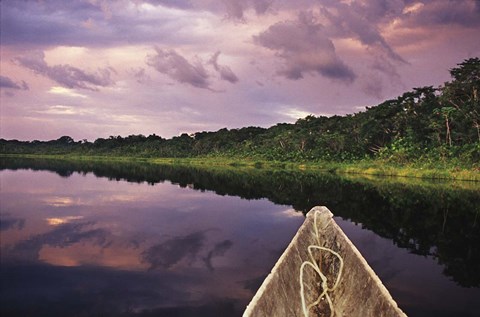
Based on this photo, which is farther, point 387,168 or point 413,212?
point 387,168

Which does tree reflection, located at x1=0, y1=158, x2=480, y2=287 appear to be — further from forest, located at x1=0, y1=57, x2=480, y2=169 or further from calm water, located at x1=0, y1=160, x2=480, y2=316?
forest, located at x1=0, y1=57, x2=480, y2=169

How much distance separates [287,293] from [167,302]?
11.5 ft

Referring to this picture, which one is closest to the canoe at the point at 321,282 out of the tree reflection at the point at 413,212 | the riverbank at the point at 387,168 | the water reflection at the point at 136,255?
the water reflection at the point at 136,255

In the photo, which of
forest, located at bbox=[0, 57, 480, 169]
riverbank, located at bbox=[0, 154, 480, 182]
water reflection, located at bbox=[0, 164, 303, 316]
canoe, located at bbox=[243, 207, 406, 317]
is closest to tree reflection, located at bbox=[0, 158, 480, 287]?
water reflection, located at bbox=[0, 164, 303, 316]

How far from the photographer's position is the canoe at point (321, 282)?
4004 mm

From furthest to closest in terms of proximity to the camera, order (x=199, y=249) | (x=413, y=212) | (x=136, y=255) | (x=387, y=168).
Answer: (x=387, y=168), (x=413, y=212), (x=199, y=249), (x=136, y=255)

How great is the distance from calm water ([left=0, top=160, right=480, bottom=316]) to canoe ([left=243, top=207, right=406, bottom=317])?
2.29 meters

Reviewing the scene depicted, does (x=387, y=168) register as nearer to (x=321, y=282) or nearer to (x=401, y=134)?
(x=401, y=134)

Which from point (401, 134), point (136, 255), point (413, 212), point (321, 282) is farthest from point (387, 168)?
point (321, 282)

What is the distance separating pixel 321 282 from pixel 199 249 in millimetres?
6901

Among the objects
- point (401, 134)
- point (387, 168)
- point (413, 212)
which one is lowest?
point (413, 212)

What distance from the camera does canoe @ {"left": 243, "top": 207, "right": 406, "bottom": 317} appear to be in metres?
4.00

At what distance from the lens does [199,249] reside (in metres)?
11.6

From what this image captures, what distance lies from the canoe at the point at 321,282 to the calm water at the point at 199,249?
2.29 metres
